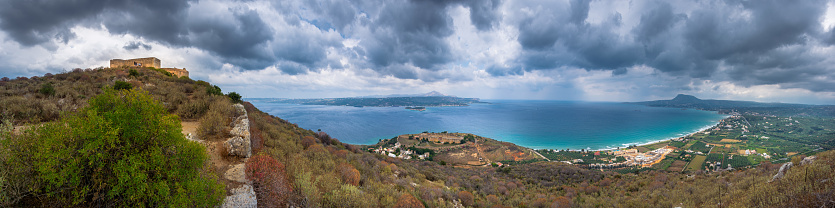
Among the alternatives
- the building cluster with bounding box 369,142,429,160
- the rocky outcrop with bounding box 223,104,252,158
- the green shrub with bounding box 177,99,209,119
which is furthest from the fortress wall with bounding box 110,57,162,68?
the rocky outcrop with bounding box 223,104,252,158

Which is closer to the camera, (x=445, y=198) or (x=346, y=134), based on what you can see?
(x=445, y=198)

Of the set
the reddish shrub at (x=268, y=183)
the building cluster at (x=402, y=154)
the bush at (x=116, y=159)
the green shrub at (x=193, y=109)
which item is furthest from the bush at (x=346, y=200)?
the building cluster at (x=402, y=154)

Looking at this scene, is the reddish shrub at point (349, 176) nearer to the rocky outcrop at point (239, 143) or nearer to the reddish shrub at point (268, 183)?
the reddish shrub at point (268, 183)

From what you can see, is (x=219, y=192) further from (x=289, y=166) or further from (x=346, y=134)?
(x=346, y=134)

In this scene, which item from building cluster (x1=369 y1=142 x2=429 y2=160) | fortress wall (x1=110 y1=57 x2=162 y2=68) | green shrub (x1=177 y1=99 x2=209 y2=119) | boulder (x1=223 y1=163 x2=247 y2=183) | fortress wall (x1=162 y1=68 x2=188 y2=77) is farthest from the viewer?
building cluster (x1=369 y1=142 x2=429 y2=160)

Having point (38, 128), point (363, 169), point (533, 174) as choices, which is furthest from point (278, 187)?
point (533, 174)

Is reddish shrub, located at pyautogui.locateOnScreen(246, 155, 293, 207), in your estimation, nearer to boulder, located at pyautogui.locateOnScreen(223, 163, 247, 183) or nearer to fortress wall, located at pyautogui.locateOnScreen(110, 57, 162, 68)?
boulder, located at pyautogui.locateOnScreen(223, 163, 247, 183)
